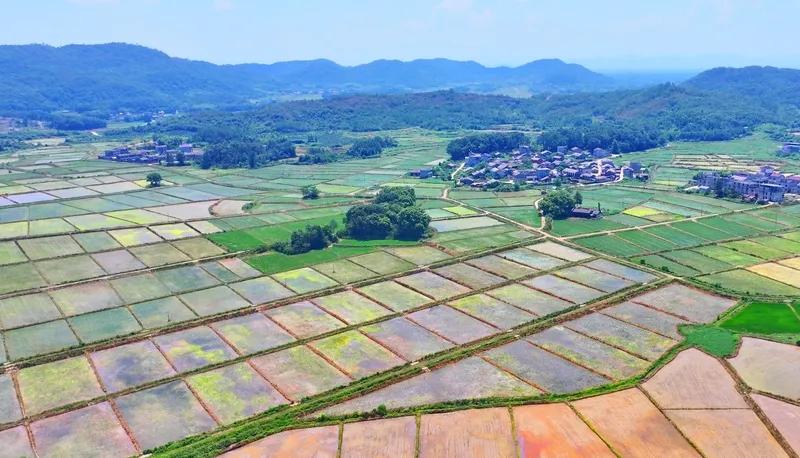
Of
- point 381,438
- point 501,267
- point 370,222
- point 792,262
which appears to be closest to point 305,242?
point 370,222

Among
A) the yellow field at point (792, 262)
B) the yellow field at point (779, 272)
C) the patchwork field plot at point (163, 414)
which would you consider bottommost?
the patchwork field plot at point (163, 414)

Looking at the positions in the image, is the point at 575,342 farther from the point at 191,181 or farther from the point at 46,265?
the point at 191,181

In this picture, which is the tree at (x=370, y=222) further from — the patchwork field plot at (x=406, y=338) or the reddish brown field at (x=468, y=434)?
the reddish brown field at (x=468, y=434)

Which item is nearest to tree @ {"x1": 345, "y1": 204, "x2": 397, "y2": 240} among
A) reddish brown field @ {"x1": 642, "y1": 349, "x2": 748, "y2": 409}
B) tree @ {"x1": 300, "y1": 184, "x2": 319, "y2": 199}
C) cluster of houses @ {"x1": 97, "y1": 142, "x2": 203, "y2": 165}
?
tree @ {"x1": 300, "y1": 184, "x2": 319, "y2": 199}

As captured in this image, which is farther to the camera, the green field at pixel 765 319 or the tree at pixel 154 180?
the tree at pixel 154 180

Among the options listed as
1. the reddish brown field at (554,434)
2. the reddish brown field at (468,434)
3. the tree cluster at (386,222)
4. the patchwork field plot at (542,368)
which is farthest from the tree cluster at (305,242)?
the reddish brown field at (554,434)

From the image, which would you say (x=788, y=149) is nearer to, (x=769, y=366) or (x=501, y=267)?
(x=501, y=267)

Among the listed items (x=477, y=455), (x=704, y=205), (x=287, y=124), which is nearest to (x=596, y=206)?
(x=704, y=205)
